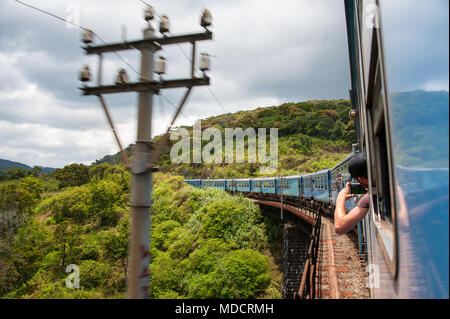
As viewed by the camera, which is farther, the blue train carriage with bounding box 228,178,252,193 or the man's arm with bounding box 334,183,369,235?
the blue train carriage with bounding box 228,178,252,193

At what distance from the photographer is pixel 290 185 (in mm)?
20875

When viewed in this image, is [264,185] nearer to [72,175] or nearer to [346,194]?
[346,194]

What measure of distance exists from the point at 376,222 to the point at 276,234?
2615 cm

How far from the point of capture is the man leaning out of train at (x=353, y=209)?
5.65ft

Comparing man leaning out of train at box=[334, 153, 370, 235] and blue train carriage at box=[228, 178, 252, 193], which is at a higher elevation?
blue train carriage at box=[228, 178, 252, 193]

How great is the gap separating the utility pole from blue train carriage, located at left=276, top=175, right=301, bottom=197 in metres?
15.0

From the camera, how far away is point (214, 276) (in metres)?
19.5

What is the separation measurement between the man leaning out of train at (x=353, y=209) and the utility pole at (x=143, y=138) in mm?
3477

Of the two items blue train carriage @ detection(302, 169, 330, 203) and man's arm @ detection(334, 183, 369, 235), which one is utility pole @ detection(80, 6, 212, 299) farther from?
blue train carriage @ detection(302, 169, 330, 203)

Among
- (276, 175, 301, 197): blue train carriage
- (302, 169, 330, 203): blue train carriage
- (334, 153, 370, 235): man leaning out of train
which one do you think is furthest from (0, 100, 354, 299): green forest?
(334, 153, 370, 235): man leaning out of train

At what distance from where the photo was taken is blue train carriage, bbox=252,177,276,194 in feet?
77.8

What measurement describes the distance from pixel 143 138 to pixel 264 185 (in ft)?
70.5

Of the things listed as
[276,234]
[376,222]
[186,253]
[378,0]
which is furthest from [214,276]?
[378,0]

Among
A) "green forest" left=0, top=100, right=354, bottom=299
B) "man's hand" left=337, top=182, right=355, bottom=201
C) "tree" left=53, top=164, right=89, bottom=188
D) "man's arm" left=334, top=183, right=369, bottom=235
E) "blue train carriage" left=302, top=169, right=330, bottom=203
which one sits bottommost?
"green forest" left=0, top=100, right=354, bottom=299
